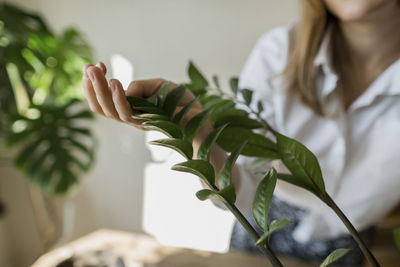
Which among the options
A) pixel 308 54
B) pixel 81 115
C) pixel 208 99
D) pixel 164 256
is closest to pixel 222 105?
pixel 208 99

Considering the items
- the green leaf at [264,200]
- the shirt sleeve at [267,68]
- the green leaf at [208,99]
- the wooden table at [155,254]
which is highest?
the green leaf at [208,99]

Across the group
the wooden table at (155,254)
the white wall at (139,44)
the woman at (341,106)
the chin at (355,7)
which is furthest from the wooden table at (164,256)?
the white wall at (139,44)

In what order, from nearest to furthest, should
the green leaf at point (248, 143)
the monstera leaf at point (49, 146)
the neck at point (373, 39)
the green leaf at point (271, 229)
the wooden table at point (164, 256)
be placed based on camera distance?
the green leaf at point (271, 229) < the green leaf at point (248, 143) < the wooden table at point (164, 256) < the neck at point (373, 39) < the monstera leaf at point (49, 146)

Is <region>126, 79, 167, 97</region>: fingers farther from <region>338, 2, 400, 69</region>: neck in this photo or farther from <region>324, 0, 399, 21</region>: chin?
<region>338, 2, 400, 69</region>: neck

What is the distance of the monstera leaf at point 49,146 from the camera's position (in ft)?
4.66

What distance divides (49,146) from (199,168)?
1391 millimetres

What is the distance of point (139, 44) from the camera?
5.56 feet

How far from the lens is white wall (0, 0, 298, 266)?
5.11 ft

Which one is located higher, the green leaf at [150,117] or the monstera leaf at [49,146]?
the green leaf at [150,117]

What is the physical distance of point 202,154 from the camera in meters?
0.27

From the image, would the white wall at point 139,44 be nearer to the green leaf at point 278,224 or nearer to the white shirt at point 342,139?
the white shirt at point 342,139

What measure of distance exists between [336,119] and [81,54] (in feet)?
3.72

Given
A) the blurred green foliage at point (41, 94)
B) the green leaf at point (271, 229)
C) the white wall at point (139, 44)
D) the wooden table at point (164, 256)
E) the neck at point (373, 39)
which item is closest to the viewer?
the green leaf at point (271, 229)

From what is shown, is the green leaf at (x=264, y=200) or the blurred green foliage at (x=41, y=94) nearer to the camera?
the green leaf at (x=264, y=200)
